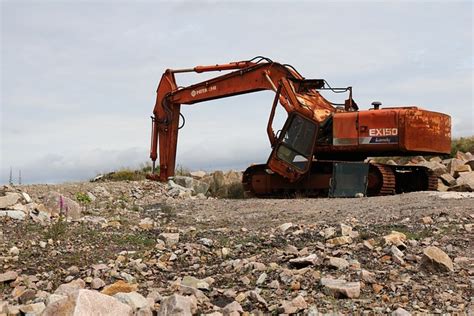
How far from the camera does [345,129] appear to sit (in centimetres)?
1230

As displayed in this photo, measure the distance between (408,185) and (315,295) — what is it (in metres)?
9.26

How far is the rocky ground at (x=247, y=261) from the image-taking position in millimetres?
4539

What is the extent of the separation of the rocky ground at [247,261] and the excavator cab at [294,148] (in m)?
3.03

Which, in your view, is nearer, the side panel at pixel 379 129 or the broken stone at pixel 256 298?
the broken stone at pixel 256 298

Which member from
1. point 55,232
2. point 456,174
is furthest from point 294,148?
point 55,232

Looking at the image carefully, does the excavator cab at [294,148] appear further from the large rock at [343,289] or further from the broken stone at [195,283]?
the large rock at [343,289]

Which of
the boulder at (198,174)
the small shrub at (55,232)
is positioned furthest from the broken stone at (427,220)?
the boulder at (198,174)

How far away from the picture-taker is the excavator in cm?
1199

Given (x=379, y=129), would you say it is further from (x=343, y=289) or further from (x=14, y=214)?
(x=343, y=289)

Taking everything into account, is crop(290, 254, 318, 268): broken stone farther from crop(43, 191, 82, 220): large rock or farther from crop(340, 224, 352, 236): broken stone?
crop(43, 191, 82, 220): large rock

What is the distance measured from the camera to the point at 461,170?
14.6 m

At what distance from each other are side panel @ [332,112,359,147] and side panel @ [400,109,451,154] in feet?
3.09

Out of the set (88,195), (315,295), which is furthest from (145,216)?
(315,295)

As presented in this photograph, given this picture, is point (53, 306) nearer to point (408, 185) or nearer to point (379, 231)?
point (379, 231)
